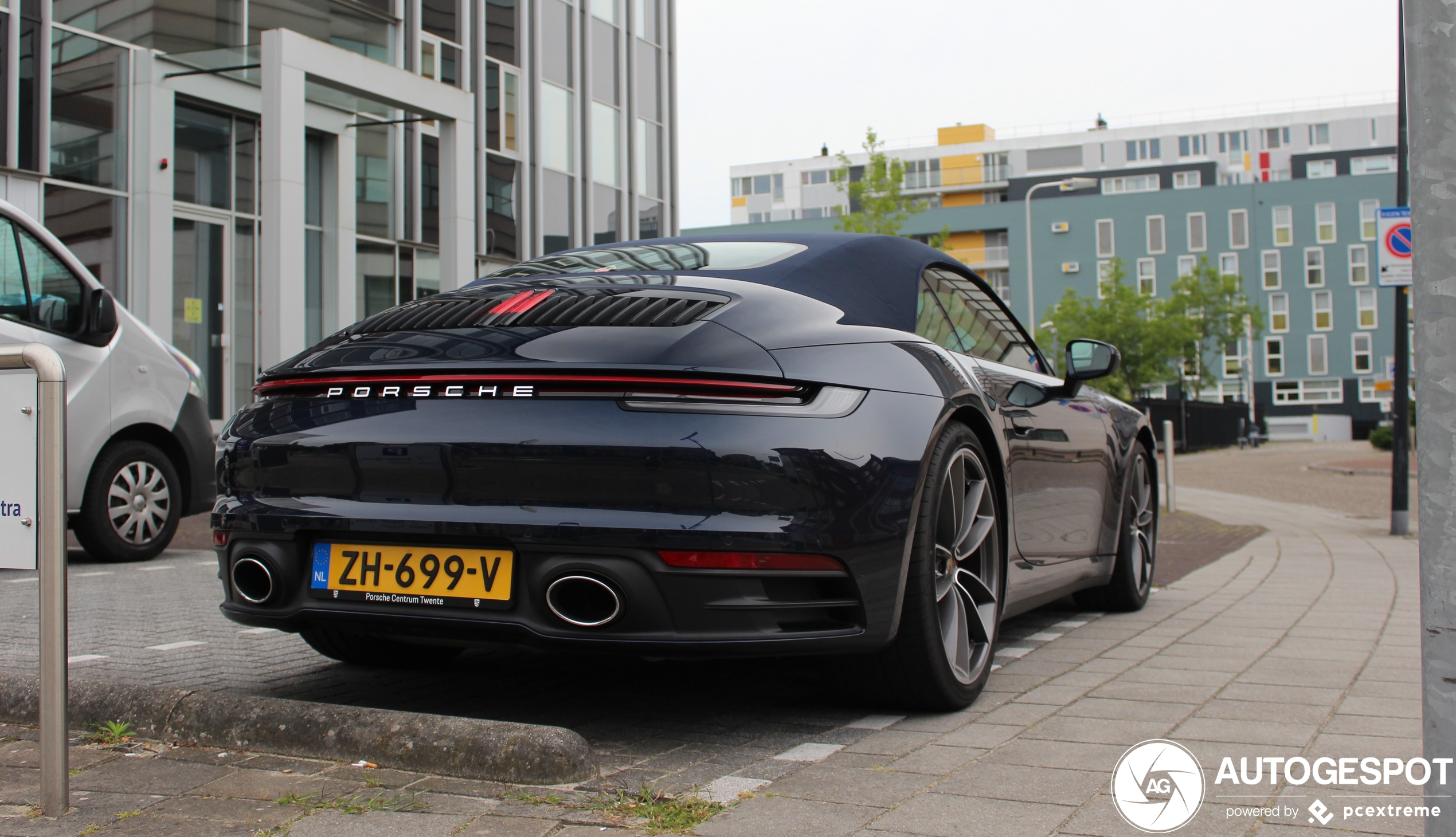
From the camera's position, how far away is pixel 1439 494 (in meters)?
1.70

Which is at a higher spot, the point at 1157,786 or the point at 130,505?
the point at 130,505

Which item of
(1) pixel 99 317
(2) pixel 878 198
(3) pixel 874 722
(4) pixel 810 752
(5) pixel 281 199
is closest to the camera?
(4) pixel 810 752

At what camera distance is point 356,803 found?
2.58 metres

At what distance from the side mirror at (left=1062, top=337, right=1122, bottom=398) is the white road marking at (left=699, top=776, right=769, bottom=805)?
2462 mm

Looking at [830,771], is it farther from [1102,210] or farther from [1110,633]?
[1102,210]

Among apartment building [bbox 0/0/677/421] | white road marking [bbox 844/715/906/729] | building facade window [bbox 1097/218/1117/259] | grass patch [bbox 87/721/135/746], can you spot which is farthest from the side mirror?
building facade window [bbox 1097/218/1117/259]

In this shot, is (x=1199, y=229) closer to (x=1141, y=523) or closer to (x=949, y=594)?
(x=1141, y=523)

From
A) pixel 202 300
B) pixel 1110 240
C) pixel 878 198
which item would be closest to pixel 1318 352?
pixel 1110 240

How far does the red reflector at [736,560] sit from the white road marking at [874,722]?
670mm

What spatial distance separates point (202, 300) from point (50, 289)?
7.89 metres

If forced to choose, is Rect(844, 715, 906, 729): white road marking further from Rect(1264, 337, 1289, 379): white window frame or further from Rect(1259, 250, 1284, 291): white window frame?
Rect(1264, 337, 1289, 379): white window frame

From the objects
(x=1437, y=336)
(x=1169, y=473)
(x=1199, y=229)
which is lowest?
(x=1169, y=473)

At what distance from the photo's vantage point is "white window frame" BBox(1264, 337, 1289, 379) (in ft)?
236

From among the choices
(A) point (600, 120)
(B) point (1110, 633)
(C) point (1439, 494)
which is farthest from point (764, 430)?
(A) point (600, 120)
